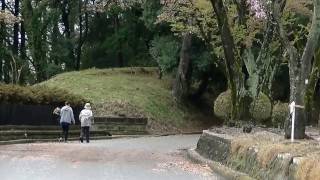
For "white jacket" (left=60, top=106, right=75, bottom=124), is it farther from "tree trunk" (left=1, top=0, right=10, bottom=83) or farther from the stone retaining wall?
"tree trunk" (left=1, top=0, right=10, bottom=83)

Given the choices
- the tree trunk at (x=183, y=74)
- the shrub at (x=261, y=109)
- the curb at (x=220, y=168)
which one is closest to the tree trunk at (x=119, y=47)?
the tree trunk at (x=183, y=74)

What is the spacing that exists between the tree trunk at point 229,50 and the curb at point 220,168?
349cm

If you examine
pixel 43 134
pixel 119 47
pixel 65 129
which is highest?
pixel 119 47

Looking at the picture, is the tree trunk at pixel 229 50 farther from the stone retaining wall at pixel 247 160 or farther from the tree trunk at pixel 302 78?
the tree trunk at pixel 302 78

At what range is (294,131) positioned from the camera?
551 inches

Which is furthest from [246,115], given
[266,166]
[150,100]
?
[150,100]

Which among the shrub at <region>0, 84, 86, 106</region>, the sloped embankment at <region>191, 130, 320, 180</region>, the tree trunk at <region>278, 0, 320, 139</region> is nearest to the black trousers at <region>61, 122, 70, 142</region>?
the shrub at <region>0, 84, 86, 106</region>

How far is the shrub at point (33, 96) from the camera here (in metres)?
26.7

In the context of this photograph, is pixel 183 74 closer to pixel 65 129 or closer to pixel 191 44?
pixel 191 44

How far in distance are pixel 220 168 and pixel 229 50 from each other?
727 cm

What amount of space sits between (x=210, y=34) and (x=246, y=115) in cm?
741

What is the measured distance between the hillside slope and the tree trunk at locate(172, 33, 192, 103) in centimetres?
73

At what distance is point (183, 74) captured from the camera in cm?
4000

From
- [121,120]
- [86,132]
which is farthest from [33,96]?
[121,120]
